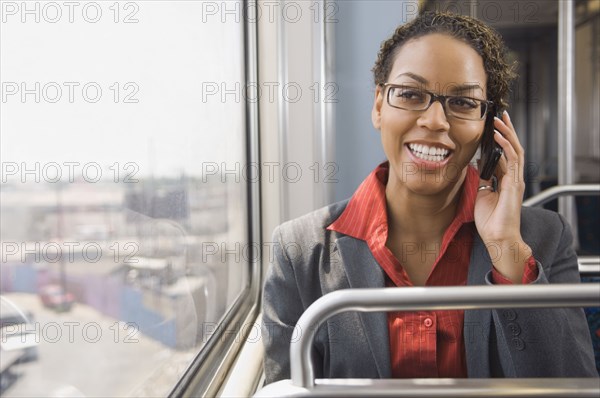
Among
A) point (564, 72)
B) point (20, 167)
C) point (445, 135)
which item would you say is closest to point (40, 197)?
point (20, 167)

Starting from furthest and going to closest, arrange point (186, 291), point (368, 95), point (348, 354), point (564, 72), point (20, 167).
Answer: point (564, 72)
point (368, 95)
point (186, 291)
point (348, 354)
point (20, 167)

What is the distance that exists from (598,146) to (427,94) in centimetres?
216

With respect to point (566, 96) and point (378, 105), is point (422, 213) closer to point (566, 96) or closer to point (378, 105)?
point (378, 105)

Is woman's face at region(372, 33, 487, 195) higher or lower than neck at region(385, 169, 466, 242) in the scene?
higher

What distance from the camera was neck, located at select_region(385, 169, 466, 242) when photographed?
3.77 ft

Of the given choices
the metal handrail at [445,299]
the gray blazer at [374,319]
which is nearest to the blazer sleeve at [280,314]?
the gray blazer at [374,319]

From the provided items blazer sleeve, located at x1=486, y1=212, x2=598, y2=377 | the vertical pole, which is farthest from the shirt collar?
the vertical pole

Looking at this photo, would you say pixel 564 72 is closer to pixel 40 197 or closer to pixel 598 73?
pixel 598 73

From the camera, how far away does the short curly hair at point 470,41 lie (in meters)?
1.12

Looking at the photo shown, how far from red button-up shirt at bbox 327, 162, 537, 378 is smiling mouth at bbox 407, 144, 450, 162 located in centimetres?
12

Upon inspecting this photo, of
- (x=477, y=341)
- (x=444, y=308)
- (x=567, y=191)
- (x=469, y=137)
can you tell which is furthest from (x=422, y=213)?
(x=567, y=191)

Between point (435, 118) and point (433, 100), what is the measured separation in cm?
3

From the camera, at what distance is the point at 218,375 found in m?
1.30

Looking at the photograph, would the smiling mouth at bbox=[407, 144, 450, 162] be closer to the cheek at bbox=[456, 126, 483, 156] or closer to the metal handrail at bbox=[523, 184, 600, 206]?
the cheek at bbox=[456, 126, 483, 156]
